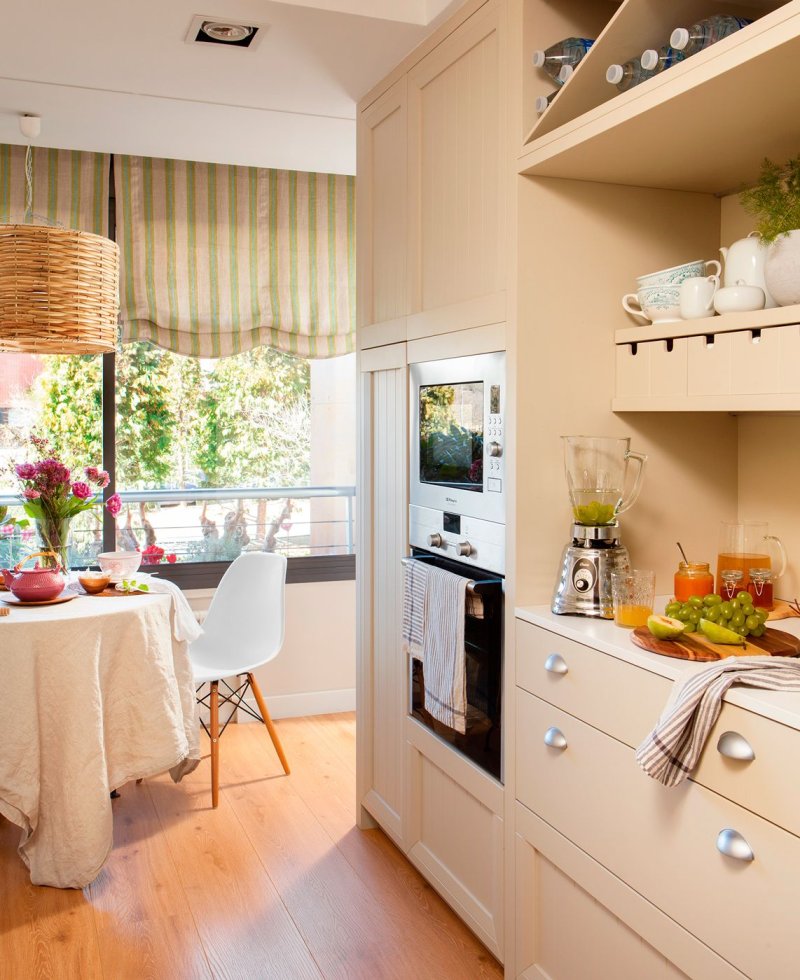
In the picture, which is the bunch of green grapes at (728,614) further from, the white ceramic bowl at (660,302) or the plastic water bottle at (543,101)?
the plastic water bottle at (543,101)

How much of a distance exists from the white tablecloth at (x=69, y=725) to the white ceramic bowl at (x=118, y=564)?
304mm

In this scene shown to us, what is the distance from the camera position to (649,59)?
1.77 metres

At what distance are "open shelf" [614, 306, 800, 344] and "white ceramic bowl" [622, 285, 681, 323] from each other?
0.09 ft

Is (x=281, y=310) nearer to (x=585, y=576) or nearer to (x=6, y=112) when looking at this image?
(x=6, y=112)

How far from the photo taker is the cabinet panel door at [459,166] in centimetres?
222

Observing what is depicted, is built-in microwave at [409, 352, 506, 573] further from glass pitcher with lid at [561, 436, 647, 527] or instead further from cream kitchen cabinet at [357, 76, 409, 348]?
cream kitchen cabinet at [357, 76, 409, 348]

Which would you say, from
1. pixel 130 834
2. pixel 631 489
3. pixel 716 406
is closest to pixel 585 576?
pixel 631 489

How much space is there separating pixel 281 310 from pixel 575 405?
92.1 inches

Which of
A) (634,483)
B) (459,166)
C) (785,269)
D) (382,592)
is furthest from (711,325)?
(382,592)

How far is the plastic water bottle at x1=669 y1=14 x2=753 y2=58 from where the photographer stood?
1.70 m

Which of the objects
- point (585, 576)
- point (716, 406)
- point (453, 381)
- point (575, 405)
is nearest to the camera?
point (716, 406)

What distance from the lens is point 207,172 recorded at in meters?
4.13

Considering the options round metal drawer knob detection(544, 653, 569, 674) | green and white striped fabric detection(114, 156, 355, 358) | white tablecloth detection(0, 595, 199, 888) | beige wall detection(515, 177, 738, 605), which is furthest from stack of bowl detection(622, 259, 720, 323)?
green and white striped fabric detection(114, 156, 355, 358)

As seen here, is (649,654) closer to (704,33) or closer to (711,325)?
(711,325)
